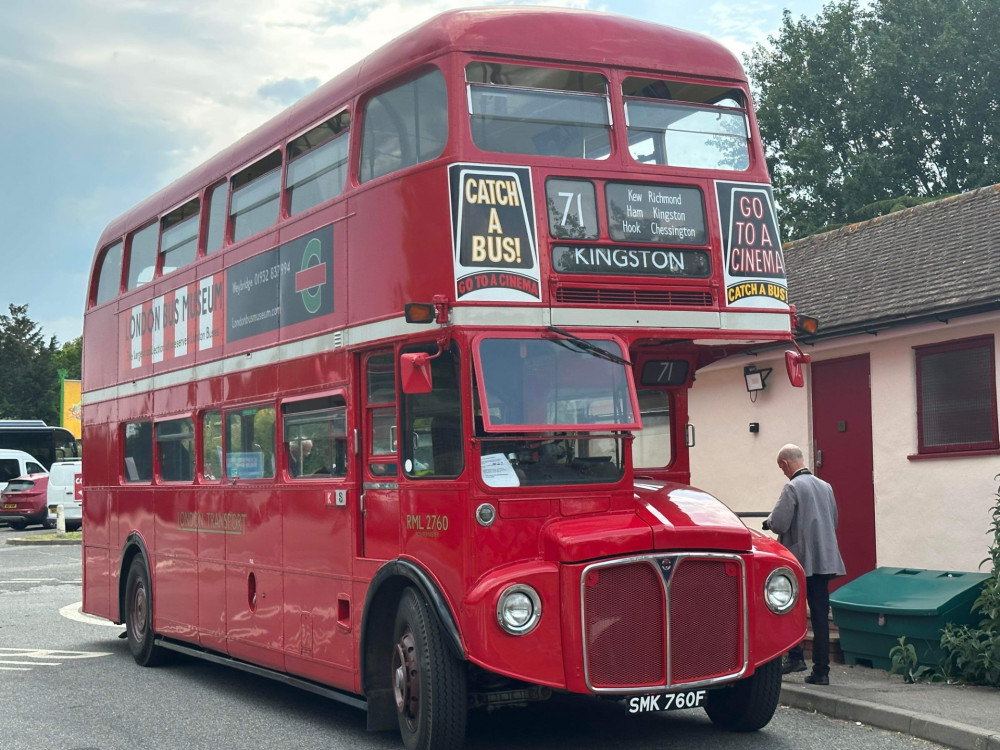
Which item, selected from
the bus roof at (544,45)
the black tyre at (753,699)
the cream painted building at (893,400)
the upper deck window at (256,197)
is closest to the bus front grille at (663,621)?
the black tyre at (753,699)

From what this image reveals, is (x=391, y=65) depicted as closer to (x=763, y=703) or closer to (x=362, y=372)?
(x=362, y=372)

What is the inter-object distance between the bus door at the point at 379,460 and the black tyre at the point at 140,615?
5.03 meters

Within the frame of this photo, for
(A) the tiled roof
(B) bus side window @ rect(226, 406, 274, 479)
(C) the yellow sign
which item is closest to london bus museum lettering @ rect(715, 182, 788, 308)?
(B) bus side window @ rect(226, 406, 274, 479)

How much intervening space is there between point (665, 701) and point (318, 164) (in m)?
4.61

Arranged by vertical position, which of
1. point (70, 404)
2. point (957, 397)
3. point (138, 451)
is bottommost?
point (138, 451)

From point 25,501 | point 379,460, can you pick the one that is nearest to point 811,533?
point 379,460

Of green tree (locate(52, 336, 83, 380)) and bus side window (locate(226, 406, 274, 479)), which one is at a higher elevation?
green tree (locate(52, 336, 83, 380))

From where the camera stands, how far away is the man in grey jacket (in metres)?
10.4

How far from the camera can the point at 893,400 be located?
Answer: 13.9 meters

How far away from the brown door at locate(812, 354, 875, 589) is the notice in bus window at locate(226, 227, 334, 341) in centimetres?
694

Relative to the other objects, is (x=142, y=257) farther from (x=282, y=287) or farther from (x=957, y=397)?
(x=957, y=397)

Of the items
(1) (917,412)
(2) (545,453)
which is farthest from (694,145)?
(1) (917,412)

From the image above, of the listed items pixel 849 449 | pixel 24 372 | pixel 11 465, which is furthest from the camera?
pixel 24 372

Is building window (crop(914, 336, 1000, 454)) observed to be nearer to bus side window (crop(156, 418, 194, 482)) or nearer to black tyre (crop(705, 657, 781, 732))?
black tyre (crop(705, 657, 781, 732))
